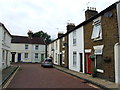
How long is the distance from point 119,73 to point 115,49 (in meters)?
1.65

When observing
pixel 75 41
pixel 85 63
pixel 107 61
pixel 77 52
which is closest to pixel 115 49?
pixel 107 61

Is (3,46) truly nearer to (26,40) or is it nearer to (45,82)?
(45,82)

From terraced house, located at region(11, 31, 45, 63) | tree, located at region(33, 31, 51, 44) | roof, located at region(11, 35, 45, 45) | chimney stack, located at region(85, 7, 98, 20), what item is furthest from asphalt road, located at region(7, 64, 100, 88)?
tree, located at region(33, 31, 51, 44)

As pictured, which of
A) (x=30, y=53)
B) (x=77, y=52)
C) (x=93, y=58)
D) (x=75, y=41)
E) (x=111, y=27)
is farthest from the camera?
(x=30, y=53)

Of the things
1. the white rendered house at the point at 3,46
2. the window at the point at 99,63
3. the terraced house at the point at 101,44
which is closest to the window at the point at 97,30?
the terraced house at the point at 101,44

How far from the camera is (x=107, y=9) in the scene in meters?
10.1

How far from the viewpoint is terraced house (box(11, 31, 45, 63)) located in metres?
36.8

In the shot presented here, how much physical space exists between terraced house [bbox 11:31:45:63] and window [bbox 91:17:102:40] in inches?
1133

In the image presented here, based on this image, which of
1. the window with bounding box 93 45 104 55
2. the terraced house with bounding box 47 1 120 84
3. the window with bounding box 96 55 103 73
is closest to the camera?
the terraced house with bounding box 47 1 120 84

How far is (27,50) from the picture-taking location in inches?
1502

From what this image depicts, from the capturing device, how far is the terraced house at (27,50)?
36.8m

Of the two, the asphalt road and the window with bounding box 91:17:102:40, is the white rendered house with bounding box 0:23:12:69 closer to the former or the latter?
the asphalt road

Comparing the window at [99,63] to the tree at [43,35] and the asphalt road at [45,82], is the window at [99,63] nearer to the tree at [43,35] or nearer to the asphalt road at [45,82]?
the asphalt road at [45,82]

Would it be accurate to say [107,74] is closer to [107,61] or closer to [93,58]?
[107,61]
